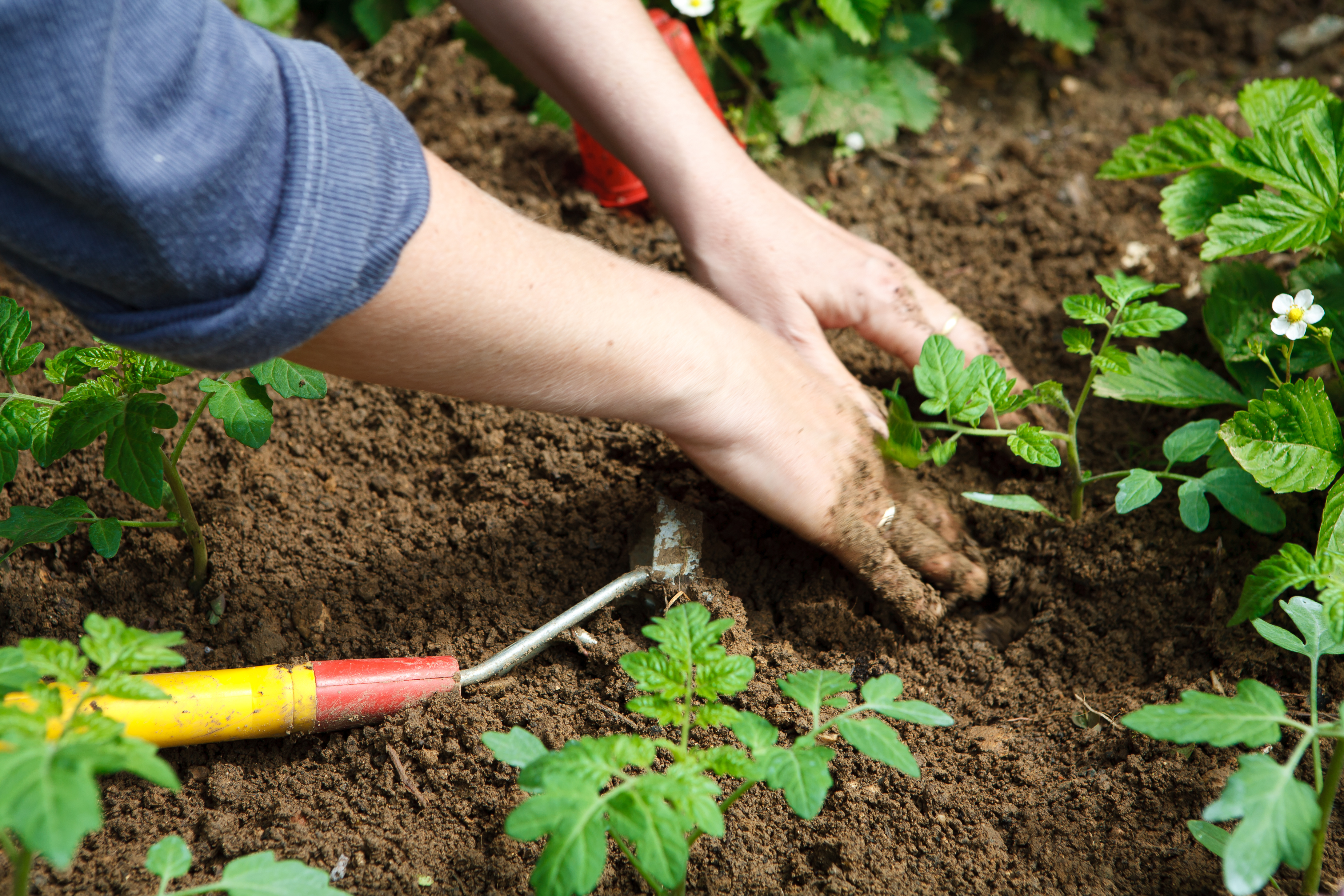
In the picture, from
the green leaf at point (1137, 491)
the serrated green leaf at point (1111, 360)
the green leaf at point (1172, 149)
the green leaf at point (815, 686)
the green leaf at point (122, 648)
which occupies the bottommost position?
the green leaf at point (815, 686)

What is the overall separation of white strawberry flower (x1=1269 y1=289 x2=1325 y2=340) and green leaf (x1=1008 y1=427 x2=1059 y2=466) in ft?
1.31

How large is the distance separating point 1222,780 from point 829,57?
1.93m

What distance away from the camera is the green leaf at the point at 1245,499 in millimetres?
1398

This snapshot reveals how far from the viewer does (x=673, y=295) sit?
52.0 inches

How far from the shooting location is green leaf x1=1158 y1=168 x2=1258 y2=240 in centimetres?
172

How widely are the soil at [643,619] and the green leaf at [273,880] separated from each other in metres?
0.25

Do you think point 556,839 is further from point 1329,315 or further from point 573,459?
point 1329,315

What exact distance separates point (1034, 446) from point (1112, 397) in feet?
1.04

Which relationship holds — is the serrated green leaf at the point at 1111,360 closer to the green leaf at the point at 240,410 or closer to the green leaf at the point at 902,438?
the green leaf at the point at 902,438

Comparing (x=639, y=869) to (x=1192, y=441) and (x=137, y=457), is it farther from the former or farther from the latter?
(x=1192, y=441)

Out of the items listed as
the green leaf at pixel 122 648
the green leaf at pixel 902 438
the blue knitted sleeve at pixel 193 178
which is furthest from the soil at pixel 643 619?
the blue knitted sleeve at pixel 193 178

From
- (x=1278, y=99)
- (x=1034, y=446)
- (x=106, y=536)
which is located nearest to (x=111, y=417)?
(x=106, y=536)

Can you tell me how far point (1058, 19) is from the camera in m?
2.41

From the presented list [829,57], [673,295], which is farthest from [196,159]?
[829,57]
